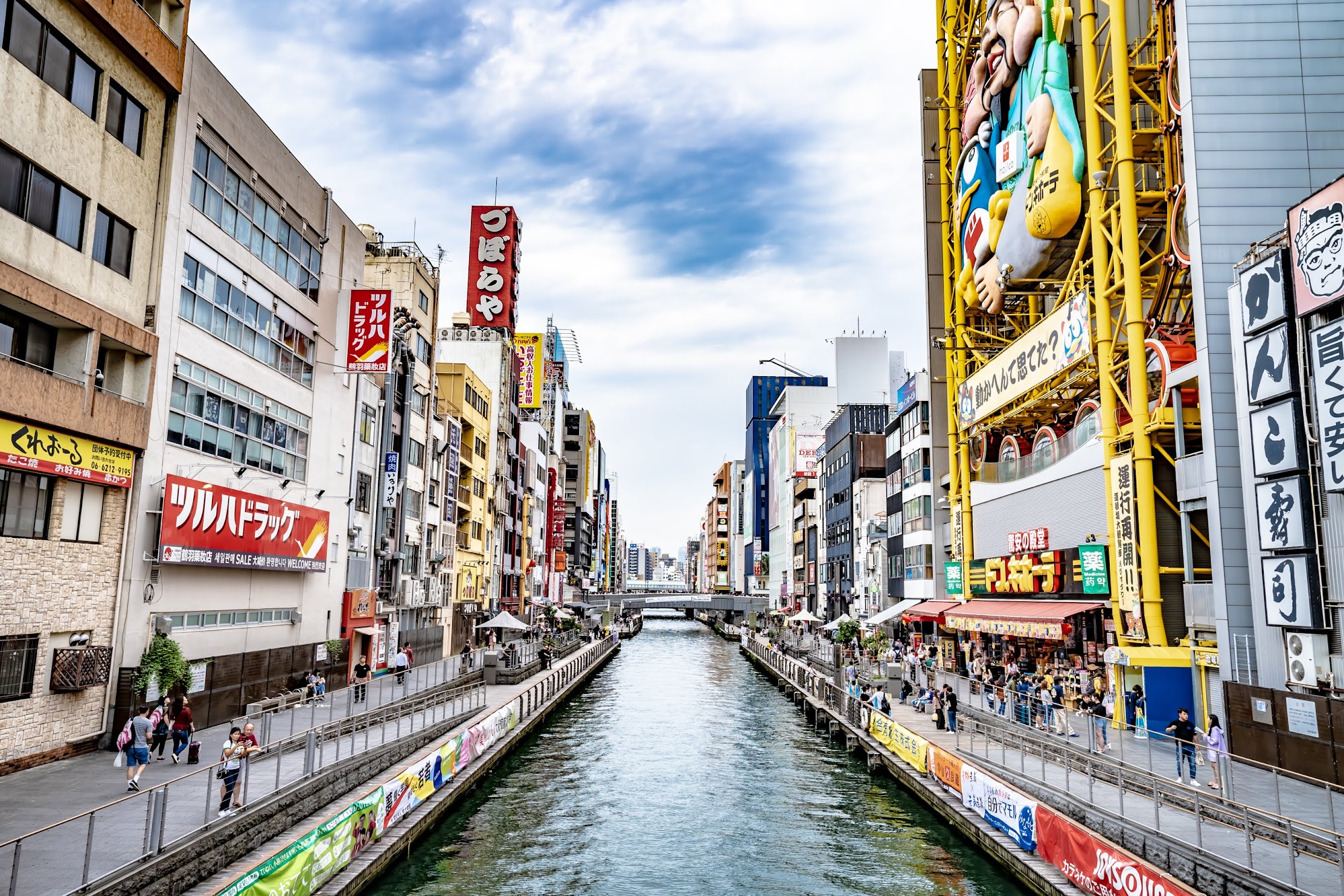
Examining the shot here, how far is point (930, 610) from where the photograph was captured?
172 ft

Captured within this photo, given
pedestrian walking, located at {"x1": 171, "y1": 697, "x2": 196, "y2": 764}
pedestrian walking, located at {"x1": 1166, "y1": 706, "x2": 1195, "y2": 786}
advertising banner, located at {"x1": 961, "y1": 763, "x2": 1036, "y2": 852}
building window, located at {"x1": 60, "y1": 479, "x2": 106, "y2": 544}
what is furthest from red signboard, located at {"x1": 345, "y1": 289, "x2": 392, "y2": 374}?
pedestrian walking, located at {"x1": 1166, "y1": 706, "x2": 1195, "y2": 786}

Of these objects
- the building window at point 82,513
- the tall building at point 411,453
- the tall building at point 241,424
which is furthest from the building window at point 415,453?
the building window at point 82,513

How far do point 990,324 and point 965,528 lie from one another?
12580mm

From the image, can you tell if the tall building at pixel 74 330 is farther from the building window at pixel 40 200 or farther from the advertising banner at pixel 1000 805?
the advertising banner at pixel 1000 805

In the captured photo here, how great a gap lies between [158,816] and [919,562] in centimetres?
5810

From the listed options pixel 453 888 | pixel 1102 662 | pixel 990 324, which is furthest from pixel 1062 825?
pixel 990 324

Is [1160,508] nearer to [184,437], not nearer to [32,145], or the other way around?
[184,437]

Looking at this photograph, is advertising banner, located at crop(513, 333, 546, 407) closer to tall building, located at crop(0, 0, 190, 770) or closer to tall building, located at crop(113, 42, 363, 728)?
tall building, located at crop(113, 42, 363, 728)

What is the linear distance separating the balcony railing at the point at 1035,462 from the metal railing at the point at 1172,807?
14.1m

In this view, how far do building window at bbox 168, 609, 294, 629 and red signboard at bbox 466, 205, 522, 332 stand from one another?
151 feet

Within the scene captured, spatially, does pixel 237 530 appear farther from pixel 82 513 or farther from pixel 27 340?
pixel 27 340

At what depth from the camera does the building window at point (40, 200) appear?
2008 cm

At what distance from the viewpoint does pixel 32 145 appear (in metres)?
20.6

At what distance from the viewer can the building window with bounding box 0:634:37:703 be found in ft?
65.0
